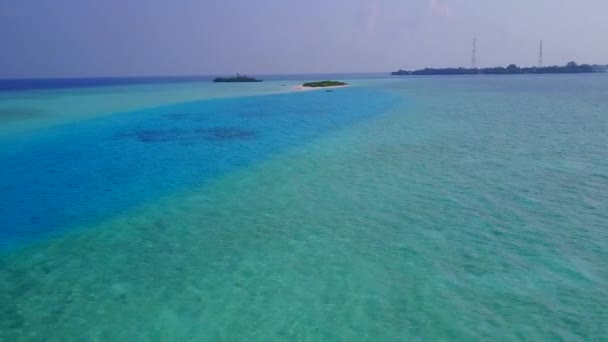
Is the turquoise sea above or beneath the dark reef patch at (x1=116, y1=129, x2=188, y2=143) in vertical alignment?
beneath

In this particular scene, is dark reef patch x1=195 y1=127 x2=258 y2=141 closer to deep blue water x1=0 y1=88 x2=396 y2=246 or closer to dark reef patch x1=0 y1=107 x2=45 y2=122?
deep blue water x1=0 y1=88 x2=396 y2=246

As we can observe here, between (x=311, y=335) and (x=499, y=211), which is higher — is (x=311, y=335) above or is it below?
below

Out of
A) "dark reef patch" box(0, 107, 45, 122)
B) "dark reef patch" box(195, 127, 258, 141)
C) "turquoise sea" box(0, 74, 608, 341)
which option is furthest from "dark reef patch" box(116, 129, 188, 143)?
"dark reef patch" box(0, 107, 45, 122)

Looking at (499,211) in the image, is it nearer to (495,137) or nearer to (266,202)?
(266,202)

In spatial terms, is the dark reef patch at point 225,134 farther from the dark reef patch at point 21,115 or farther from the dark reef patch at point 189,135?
the dark reef patch at point 21,115

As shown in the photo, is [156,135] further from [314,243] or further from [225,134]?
[314,243]

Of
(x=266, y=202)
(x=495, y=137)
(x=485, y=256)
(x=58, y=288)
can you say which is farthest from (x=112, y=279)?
(x=495, y=137)
